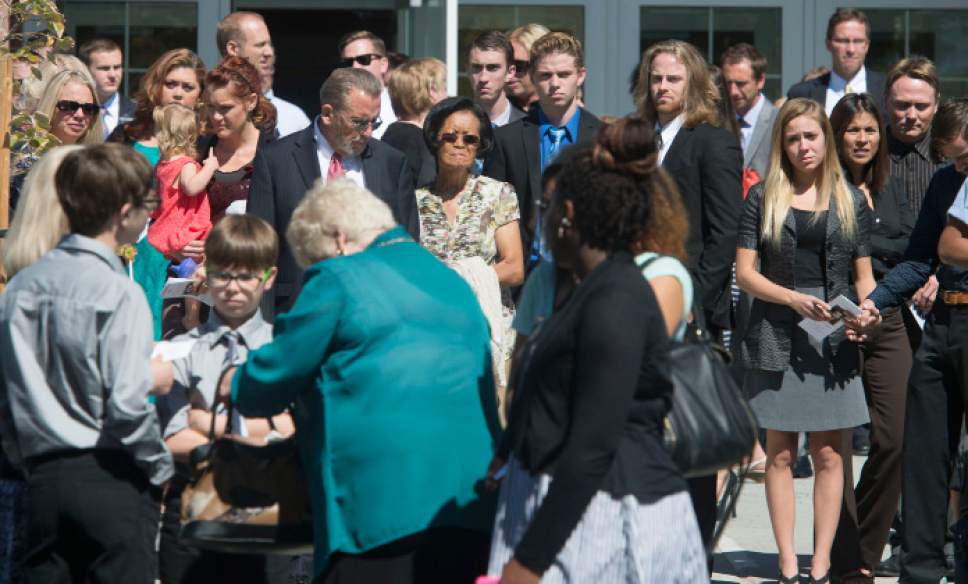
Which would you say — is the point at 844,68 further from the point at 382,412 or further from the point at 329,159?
the point at 382,412

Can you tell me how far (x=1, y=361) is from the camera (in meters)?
4.11

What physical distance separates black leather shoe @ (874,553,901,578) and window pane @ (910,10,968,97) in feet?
24.5

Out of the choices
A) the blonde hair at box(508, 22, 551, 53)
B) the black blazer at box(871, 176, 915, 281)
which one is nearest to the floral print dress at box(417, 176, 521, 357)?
the black blazer at box(871, 176, 915, 281)

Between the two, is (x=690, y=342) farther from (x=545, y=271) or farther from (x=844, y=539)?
(x=844, y=539)

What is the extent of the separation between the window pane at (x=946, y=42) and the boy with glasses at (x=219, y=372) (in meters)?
9.88

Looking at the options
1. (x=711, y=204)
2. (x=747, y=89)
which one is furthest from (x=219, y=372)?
(x=747, y=89)

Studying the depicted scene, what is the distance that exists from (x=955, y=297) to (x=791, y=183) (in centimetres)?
87

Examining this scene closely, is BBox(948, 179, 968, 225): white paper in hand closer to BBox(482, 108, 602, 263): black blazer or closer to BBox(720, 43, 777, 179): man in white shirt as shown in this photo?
BBox(482, 108, 602, 263): black blazer

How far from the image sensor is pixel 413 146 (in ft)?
25.9

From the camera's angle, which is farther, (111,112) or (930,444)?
(111,112)

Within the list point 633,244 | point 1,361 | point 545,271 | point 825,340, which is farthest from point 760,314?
point 1,361

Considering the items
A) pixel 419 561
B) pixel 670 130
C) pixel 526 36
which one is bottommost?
pixel 419 561

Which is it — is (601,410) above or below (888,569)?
above

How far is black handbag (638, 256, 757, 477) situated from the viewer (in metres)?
3.63
